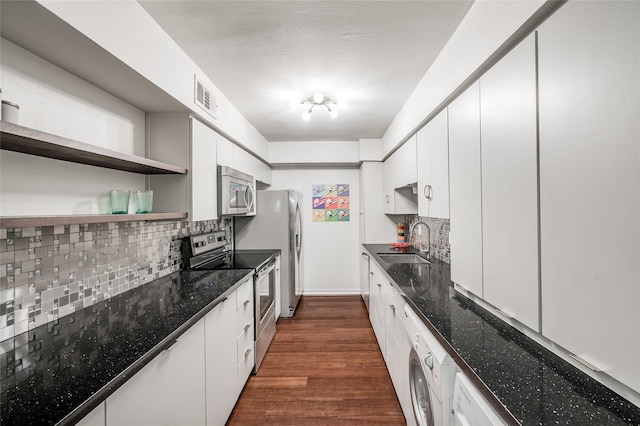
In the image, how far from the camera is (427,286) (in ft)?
5.70

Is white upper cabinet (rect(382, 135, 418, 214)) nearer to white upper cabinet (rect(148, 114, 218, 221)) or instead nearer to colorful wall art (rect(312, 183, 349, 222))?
colorful wall art (rect(312, 183, 349, 222))

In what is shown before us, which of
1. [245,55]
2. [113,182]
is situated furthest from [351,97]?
[113,182]

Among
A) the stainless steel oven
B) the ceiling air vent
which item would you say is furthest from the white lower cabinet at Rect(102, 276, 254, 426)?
the ceiling air vent

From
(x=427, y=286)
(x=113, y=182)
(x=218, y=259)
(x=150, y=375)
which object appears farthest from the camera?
(x=218, y=259)

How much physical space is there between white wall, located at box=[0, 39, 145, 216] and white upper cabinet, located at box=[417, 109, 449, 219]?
2.06m

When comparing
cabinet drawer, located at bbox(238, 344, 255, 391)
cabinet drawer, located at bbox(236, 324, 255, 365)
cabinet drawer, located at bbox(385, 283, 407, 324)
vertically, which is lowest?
cabinet drawer, located at bbox(238, 344, 255, 391)

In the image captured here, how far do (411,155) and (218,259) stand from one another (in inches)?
84.8

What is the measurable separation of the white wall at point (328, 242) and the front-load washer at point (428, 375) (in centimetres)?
294

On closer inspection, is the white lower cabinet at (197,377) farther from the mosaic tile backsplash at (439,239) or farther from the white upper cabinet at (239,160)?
the mosaic tile backsplash at (439,239)

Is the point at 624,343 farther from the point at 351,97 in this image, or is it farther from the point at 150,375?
the point at 351,97

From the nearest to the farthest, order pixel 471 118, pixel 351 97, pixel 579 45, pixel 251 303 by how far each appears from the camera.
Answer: pixel 579 45
pixel 471 118
pixel 251 303
pixel 351 97

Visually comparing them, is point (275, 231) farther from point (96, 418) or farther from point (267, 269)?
point (96, 418)

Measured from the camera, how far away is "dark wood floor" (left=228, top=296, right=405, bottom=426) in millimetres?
1849

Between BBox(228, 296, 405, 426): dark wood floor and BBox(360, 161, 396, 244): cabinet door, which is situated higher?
BBox(360, 161, 396, 244): cabinet door
